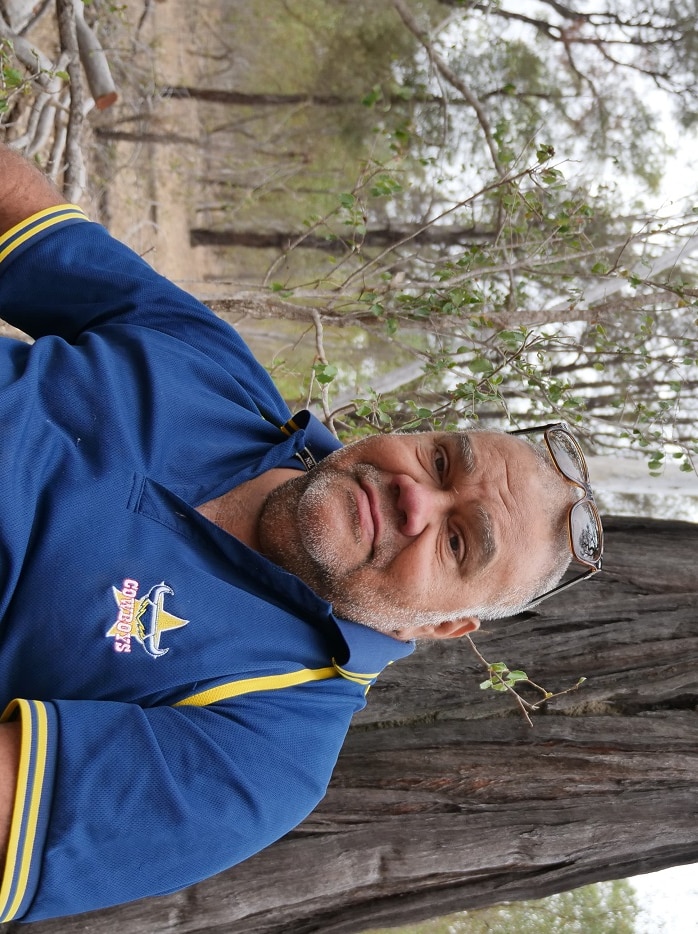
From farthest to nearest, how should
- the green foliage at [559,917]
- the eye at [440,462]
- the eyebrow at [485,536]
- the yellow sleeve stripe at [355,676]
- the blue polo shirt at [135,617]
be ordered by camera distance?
the green foliage at [559,917] < the eye at [440,462] < the eyebrow at [485,536] < the yellow sleeve stripe at [355,676] < the blue polo shirt at [135,617]

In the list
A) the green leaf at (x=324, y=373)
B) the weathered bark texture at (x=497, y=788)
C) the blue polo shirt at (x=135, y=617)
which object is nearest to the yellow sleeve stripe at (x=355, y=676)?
the blue polo shirt at (x=135, y=617)

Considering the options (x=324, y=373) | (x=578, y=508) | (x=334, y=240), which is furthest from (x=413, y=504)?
(x=334, y=240)

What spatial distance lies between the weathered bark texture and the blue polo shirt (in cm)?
111

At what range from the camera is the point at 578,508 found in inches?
94.8

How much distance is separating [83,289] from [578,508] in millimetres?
1735

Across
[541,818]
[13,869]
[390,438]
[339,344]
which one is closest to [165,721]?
[13,869]

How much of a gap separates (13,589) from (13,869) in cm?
58

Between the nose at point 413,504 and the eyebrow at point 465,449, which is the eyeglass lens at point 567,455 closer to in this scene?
the eyebrow at point 465,449

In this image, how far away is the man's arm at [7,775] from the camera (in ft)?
4.62

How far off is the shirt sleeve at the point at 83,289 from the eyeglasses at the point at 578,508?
1143 millimetres

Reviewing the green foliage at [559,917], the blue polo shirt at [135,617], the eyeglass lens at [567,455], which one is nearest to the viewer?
the blue polo shirt at [135,617]

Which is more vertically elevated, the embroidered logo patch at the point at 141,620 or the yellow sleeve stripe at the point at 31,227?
the yellow sleeve stripe at the point at 31,227

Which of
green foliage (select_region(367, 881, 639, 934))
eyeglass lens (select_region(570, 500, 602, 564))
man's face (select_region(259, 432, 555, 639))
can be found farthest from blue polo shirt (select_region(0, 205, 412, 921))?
green foliage (select_region(367, 881, 639, 934))

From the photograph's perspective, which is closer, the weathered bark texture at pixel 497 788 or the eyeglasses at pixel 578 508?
the eyeglasses at pixel 578 508
